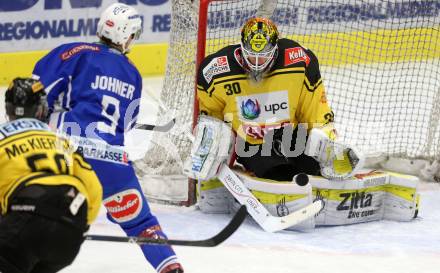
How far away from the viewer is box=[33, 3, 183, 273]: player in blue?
3.80 meters

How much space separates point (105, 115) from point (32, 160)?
2.97 feet

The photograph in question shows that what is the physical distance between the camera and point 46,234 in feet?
9.64

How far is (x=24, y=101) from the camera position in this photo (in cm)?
310

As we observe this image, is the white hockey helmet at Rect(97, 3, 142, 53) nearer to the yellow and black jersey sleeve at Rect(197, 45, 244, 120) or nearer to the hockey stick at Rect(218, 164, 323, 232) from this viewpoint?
the yellow and black jersey sleeve at Rect(197, 45, 244, 120)

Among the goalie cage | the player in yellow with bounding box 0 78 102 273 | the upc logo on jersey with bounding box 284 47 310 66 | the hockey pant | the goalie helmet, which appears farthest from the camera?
the goalie cage

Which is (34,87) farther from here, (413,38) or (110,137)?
(413,38)

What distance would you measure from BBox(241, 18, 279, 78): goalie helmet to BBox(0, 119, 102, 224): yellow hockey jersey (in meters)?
1.69

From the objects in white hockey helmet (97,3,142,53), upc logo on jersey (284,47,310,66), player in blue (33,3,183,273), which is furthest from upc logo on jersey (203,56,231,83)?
player in blue (33,3,183,273)

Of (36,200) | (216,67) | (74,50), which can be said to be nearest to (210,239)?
(36,200)

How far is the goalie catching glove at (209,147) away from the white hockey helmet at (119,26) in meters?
0.89

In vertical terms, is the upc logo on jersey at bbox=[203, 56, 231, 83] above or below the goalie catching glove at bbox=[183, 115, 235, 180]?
above

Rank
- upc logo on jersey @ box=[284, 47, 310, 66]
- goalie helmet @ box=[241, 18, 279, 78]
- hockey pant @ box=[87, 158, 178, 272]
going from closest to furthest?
hockey pant @ box=[87, 158, 178, 272] < goalie helmet @ box=[241, 18, 279, 78] < upc logo on jersey @ box=[284, 47, 310, 66]

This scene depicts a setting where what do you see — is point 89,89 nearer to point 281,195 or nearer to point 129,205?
point 129,205

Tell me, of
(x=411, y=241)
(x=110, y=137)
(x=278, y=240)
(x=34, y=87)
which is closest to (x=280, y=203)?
(x=278, y=240)
